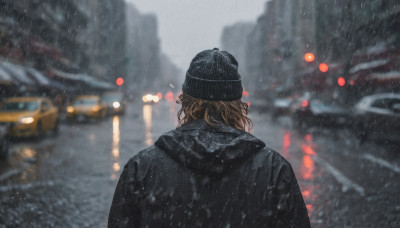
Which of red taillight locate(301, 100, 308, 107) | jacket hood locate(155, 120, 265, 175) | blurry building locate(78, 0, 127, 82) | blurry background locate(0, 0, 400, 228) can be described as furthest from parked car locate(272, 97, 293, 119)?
blurry building locate(78, 0, 127, 82)

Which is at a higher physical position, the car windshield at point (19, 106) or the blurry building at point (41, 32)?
the blurry building at point (41, 32)

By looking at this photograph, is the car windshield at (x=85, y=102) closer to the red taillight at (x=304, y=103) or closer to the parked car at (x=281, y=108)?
the parked car at (x=281, y=108)

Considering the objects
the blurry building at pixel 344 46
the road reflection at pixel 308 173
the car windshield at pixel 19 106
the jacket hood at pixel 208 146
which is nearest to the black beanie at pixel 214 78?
the jacket hood at pixel 208 146

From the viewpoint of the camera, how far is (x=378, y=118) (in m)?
12.2

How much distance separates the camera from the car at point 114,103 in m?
28.6

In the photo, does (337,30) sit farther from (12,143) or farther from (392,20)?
(12,143)

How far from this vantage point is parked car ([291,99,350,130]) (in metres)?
17.6

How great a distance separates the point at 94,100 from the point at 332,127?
45.1ft

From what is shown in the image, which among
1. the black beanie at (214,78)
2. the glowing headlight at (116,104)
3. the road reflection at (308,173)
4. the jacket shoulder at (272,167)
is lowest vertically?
the road reflection at (308,173)

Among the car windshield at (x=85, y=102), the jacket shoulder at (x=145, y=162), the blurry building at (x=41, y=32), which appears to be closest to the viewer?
the jacket shoulder at (x=145, y=162)

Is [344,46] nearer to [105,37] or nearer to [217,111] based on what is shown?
[217,111]

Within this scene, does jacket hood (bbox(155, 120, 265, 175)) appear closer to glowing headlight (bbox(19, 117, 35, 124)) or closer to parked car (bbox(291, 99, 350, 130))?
glowing headlight (bbox(19, 117, 35, 124))

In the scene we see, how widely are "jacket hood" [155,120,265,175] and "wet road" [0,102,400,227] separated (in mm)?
3542

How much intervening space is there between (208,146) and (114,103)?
1093 inches
